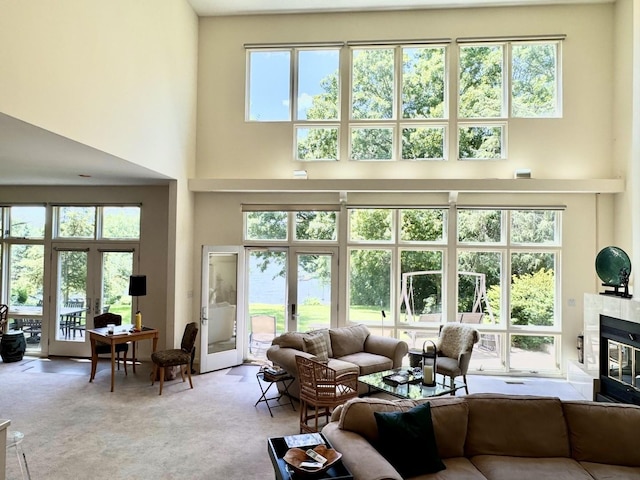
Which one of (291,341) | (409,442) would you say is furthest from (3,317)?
Answer: (409,442)

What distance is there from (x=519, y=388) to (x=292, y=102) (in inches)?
235

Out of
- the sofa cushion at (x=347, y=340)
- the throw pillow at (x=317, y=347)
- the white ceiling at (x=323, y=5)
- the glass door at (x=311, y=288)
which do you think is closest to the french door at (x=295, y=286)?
the glass door at (x=311, y=288)

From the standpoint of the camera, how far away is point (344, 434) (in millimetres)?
2764

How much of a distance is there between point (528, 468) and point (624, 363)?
314cm

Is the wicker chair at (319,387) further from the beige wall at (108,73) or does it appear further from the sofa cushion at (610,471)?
the beige wall at (108,73)

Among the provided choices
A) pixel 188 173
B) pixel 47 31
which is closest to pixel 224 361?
pixel 188 173

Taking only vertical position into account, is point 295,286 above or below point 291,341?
above

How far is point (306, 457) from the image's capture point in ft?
7.96

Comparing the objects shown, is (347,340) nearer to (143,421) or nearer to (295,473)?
(143,421)

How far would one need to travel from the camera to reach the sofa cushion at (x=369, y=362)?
5.38 metres

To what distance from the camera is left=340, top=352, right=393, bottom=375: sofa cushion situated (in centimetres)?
538

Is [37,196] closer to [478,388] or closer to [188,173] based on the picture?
[188,173]

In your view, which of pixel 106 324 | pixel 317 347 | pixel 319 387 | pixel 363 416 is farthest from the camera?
pixel 106 324

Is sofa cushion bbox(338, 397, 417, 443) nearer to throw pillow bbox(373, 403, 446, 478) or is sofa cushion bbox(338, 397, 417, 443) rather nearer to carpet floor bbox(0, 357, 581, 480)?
throw pillow bbox(373, 403, 446, 478)
